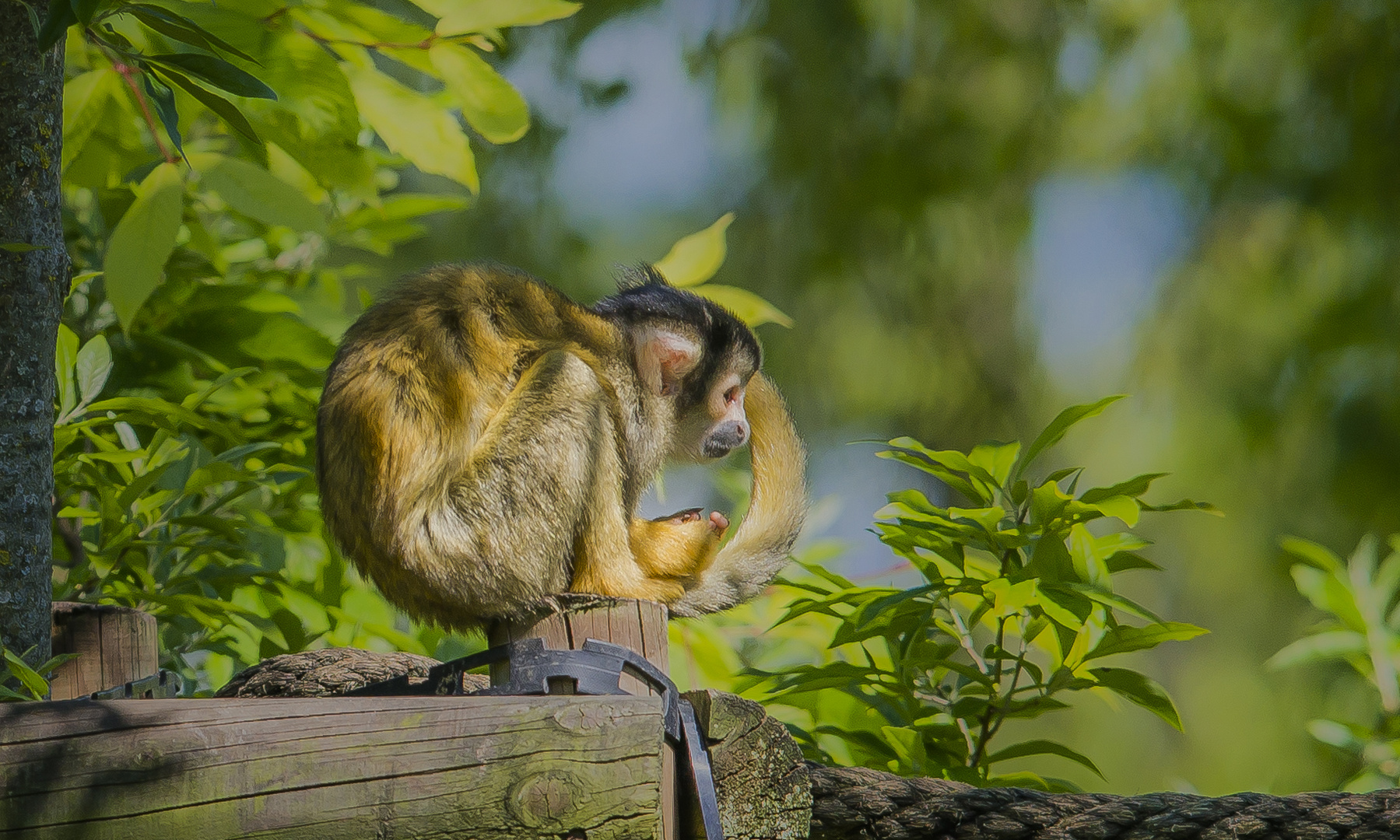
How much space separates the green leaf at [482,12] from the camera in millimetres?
1935

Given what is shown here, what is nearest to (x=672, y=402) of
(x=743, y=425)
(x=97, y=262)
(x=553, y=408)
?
(x=743, y=425)

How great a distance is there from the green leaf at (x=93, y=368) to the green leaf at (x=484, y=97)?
30.6 inches

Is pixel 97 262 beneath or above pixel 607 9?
beneath

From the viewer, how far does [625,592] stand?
1.71 metres

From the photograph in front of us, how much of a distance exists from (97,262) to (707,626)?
174cm

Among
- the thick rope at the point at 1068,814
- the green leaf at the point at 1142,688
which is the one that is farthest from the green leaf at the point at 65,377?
the green leaf at the point at 1142,688

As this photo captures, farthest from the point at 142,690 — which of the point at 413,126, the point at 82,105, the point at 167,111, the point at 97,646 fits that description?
the point at 413,126

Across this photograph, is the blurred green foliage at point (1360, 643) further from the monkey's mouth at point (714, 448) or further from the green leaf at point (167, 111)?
the green leaf at point (167, 111)

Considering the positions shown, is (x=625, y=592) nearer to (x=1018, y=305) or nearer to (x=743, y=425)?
(x=743, y=425)

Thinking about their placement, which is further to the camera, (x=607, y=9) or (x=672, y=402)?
(x=607, y=9)

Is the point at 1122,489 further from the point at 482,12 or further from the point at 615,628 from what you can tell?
the point at 482,12

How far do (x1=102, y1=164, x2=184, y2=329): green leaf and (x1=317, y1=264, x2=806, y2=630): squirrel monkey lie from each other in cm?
32

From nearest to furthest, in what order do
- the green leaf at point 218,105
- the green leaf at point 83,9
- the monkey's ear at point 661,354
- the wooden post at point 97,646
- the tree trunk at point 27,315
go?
1. the green leaf at point 83,9
2. the green leaf at point 218,105
3. the tree trunk at point 27,315
4. the wooden post at point 97,646
5. the monkey's ear at point 661,354

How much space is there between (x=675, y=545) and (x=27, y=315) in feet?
3.42
